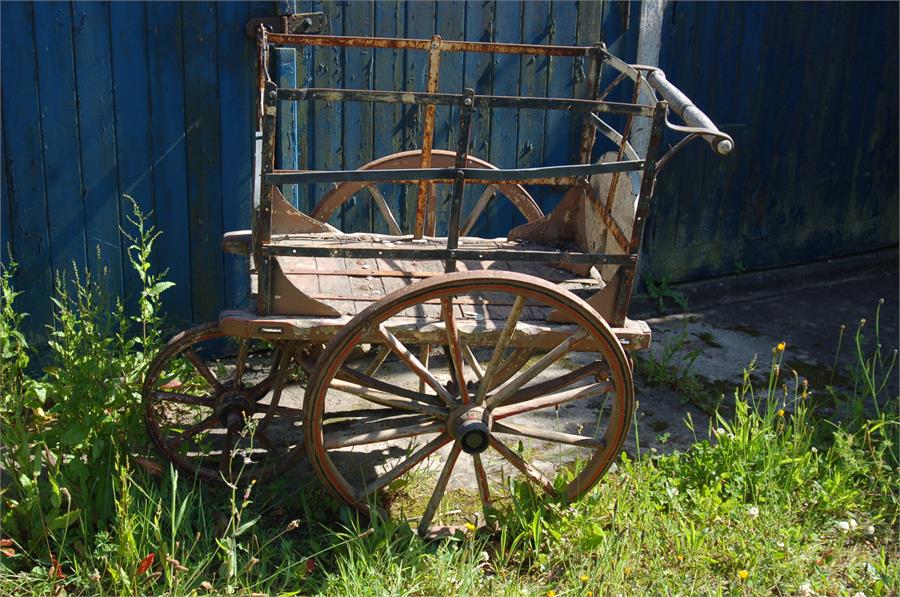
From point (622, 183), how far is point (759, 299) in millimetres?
2942

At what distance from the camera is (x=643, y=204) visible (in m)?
3.38

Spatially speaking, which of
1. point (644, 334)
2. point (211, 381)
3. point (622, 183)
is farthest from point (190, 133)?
point (644, 334)

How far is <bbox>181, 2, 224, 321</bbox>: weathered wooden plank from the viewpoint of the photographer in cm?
467

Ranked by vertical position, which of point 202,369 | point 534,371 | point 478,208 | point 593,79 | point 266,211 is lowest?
point 202,369

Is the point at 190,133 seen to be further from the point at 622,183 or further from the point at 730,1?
the point at 730,1

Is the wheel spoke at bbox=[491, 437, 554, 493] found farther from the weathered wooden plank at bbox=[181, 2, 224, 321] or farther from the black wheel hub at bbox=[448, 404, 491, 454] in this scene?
the weathered wooden plank at bbox=[181, 2, 224, 321]

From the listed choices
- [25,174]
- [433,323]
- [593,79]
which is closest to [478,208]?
[593,79]

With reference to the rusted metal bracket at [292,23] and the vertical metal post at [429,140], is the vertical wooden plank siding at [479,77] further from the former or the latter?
the vertical metal post at [429,140]

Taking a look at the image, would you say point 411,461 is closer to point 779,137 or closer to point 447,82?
point 447,82

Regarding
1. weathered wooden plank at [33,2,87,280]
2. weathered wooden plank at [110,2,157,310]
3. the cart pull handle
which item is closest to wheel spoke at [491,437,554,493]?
the cart pull handle

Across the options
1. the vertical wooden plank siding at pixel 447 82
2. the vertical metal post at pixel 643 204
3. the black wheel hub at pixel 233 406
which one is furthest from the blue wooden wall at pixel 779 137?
the black wheel hub at pixel 233 406

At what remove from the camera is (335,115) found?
507 cm

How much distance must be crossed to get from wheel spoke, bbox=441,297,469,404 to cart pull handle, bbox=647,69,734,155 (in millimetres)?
925

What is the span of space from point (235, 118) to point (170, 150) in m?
0.34
